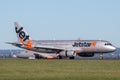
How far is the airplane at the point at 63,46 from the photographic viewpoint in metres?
92.3

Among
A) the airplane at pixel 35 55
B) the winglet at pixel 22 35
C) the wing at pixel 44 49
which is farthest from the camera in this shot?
the winglet at pixel 22 35

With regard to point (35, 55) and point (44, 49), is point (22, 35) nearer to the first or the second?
point (35, 55)

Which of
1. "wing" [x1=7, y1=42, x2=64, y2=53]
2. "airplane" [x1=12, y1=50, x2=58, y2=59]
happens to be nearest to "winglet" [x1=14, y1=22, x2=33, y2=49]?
"wing" [x1=7, y1=42, x2=64, y2=53]

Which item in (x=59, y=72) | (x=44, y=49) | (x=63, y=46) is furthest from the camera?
(x=44, y=49)

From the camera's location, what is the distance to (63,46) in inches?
3831

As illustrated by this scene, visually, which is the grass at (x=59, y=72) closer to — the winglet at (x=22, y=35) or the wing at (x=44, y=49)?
the wing at (x=44, y=49)

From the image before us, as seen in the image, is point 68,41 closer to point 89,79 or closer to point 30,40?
point 30,40

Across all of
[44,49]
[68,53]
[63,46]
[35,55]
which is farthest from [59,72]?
[35,55]

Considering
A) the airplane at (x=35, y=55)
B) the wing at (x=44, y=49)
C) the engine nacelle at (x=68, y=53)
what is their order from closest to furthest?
the engine nacelle at (x=68, y=53) < the wing at (x=44, y=49) < the airplane at (x=35, y=55)

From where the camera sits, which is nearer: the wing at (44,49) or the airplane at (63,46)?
the airplane at (63,46)

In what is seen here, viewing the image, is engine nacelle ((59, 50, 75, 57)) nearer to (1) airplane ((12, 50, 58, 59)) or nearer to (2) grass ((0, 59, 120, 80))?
(1) airplane ((12, 50, 58, 59))

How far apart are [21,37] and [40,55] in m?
6.62

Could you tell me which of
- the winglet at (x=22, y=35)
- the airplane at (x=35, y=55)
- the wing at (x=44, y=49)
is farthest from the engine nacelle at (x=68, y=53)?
the winglet at (x=22, y=35)

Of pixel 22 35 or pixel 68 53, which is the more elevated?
pixel 22 35
